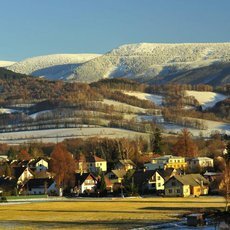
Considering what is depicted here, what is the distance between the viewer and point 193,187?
75812mm

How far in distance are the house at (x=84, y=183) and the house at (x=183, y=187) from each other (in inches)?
436

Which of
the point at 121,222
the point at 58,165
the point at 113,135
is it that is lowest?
the point at 121,222

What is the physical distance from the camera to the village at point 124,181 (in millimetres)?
75750

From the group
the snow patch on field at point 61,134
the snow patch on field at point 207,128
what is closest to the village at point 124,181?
the snow patch on field at point 61,134

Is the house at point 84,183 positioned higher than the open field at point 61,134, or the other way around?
the open field at point 61,134

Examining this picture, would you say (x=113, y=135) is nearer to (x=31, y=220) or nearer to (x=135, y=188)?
(x=135, y=188)

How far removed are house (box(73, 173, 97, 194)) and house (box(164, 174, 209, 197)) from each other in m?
11.1

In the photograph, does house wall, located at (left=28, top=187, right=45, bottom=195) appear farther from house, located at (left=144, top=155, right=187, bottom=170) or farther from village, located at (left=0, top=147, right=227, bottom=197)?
house, located at (left=144, top=155, right=187, bottom=170)

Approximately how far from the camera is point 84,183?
83.8 m

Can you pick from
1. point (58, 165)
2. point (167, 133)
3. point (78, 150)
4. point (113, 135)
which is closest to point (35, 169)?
point (58, 165)

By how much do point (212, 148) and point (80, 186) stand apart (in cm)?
4722

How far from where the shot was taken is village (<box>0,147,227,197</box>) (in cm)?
7575

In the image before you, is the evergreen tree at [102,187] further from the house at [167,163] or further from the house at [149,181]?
the house at [167,163]

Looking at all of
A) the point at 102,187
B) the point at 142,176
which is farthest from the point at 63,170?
the point at 142,176
